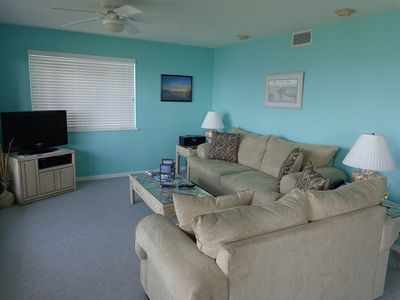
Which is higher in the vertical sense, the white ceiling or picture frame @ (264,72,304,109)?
the white ceiling

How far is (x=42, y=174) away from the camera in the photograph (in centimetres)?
410

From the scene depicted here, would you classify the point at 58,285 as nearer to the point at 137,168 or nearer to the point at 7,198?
the point at 7,198

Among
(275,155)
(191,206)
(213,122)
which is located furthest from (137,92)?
(191,206)

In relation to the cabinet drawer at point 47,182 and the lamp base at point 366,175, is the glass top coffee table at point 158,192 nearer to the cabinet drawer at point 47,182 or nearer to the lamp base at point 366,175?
the cabinet drawer at point 47,182

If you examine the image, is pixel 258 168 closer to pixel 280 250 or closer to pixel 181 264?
pixel 280 250

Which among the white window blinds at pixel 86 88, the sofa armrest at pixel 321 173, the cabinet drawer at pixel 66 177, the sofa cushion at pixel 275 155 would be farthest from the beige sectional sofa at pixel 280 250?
the white window blinds at pixel 86 88

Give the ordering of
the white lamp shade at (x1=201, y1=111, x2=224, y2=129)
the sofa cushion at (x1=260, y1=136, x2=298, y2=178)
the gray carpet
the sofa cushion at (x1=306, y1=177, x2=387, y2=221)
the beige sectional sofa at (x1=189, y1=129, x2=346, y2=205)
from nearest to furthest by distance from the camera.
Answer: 1. the sofa cushion at (x1=306, y1=177, x2=387, y2=221)
2. the gray carpet
3. the beige sectional sofa at (x1=189, y1=129, x2=346, y2=205)
4. the sofa cushion at (x1=260, y1=136, x2=298, y2=178)
5. the white lamp shade at (x1=201, y1=111, x2=224, y2=129)

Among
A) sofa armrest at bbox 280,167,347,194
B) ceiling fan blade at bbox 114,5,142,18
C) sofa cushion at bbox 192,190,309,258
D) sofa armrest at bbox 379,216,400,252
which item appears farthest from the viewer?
sofa armrest at bbox 280,167,347,194

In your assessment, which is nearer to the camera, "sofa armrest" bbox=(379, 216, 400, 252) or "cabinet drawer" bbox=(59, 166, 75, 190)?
"sofa armrest" bbox=(379, 216, 400, 252)

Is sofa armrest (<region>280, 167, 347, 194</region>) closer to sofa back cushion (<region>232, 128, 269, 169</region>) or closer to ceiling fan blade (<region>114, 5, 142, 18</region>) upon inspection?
sofa back cushion (<region>232, 128, 269, 169</region>)

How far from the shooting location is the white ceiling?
114 inches

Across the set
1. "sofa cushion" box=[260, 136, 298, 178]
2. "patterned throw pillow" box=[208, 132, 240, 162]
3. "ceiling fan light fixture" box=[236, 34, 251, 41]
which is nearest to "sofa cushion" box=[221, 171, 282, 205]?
"sofa cushion" box=[260, 136, 298, 178]

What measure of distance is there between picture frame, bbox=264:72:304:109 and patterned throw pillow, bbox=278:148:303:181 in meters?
0.94

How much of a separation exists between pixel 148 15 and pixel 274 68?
2049mm
